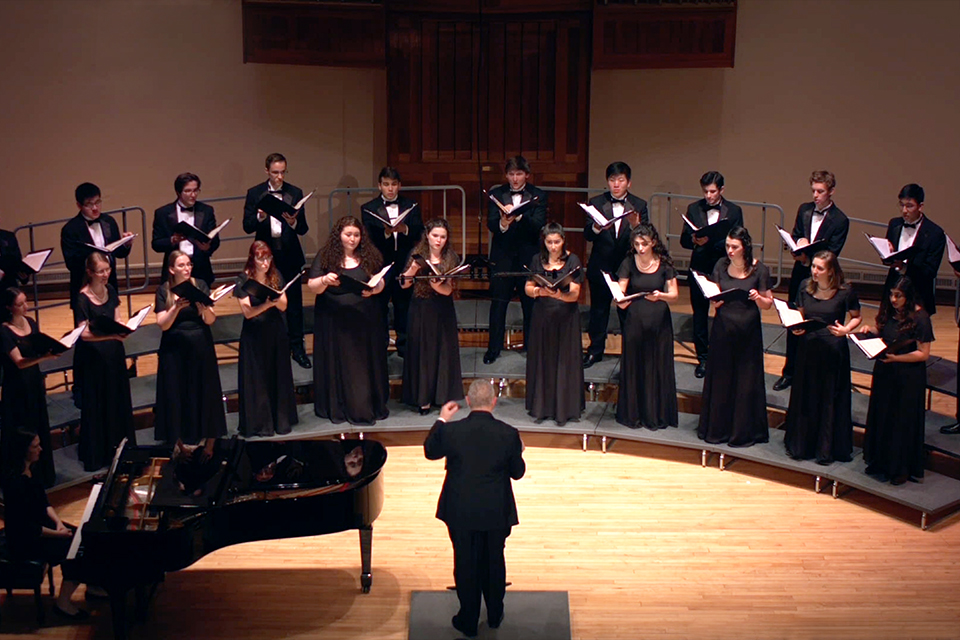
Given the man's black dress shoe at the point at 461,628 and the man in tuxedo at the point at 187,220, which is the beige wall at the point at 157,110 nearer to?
the man in tuxedo at the point at 187,220

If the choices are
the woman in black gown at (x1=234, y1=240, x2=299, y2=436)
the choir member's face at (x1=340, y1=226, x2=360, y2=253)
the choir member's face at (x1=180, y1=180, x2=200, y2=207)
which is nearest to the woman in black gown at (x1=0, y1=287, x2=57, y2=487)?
the woman in black gown at (x1=234, y1=240, x2=299, y2=436)

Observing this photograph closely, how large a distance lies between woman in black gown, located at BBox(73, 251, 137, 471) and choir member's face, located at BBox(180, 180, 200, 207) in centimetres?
106

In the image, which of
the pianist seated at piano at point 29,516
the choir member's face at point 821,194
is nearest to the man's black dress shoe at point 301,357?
the pianist seated at piano at point 29,516

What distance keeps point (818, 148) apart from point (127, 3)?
598cm

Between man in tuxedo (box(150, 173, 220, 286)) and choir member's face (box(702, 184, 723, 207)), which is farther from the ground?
choir member's face (box(702, 184, 723, 207))

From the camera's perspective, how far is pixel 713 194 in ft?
24.5

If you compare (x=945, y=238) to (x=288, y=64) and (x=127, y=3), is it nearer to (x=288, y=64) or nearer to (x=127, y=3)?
(x=288, y=64)

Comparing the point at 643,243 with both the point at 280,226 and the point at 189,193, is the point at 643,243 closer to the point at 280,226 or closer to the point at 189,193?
the point at 280,226

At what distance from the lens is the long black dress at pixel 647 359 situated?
23.0 ft

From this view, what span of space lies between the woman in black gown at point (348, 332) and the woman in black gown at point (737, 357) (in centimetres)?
200

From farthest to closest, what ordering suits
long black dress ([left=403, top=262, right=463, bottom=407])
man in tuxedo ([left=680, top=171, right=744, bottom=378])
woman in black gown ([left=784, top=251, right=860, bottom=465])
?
man in tuxedo ([left=680, top=171, right=744, bottom=378]) → long black dress ([left=403, top=262, right=463, bottom=407]) → woman in black gown ([left=784, top=251, right=860, bottom=465])

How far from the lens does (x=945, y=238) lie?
23.7 ft

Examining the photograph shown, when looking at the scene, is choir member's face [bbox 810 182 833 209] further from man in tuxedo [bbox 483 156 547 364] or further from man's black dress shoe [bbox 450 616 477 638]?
man's black dress shoe [bbox 450 616 477 638]

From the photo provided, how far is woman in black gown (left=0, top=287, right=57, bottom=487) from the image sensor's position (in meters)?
6.13
